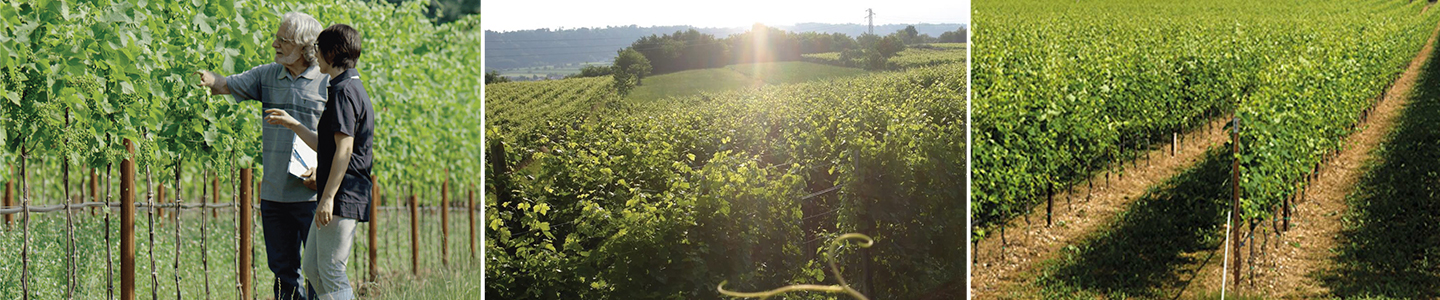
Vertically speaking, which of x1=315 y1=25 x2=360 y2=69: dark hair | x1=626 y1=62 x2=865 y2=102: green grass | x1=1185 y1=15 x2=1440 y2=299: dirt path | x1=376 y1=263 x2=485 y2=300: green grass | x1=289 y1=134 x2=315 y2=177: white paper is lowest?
x1=376 y1=263 x2=485 y2=300: green grass

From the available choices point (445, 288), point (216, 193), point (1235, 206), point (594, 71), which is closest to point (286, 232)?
point (594, 71)

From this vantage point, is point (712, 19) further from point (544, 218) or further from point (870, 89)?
point (544, 218)

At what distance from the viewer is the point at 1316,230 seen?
15.2ft

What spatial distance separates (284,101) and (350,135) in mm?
375

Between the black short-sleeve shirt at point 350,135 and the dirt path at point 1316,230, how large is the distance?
12.5 ft

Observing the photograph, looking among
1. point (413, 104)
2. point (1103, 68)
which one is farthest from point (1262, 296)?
point (413, 104)

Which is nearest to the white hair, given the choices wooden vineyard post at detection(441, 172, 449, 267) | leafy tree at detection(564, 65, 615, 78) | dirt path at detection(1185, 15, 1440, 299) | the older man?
the older man

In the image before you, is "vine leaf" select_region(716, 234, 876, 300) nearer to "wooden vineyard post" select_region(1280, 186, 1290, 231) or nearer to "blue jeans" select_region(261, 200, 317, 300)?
"blue jeans" select_region(261, 200, 317, 300)

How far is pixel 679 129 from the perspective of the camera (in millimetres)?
3051

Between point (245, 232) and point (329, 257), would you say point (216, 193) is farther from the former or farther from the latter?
point (329, 257)

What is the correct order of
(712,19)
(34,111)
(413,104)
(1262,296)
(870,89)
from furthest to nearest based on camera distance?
1. (413,104)
2. (1262,296)
3. (870,89)
4. (712,19)
5. (34,111)

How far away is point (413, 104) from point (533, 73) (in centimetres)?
275

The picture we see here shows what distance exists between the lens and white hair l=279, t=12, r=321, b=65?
251 centimetres

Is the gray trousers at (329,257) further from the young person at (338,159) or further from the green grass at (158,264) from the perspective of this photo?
the green grass at (158,264)
